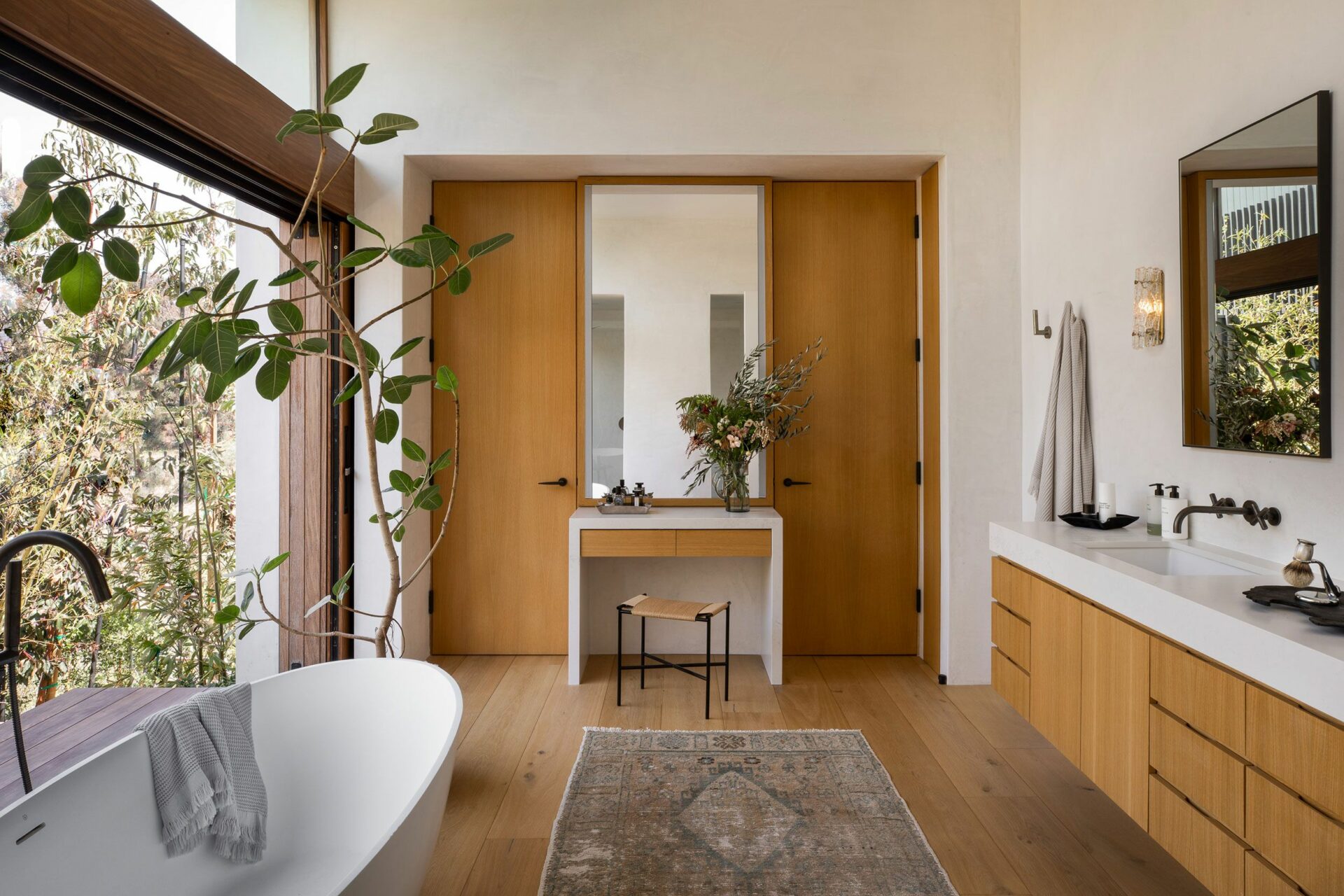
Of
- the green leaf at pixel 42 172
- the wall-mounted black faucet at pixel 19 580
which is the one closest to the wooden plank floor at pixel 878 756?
the wall-mounted black faucet at pixel 19 580

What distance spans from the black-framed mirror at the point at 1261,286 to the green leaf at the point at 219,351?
113 inches

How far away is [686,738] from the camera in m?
3.09

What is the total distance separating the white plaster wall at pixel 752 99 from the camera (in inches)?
145

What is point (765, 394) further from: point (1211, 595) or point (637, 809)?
point (1211, 595)

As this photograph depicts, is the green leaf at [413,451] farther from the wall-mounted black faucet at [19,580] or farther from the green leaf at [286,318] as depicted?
the wall-mounted black faucet at [19,580]

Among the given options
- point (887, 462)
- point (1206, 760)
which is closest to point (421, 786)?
point (1206, 760)

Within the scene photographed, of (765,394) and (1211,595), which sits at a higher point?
(765,394)

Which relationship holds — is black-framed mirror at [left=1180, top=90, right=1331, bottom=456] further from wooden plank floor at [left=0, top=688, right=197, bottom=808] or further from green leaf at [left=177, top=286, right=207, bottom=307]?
wooden plank floor at [left=0, top=688, right=197, bottom=808]

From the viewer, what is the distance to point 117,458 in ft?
7.32

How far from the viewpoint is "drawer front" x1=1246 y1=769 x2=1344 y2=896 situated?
135 centimetres

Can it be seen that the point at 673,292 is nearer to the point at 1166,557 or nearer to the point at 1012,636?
the point at 1012,636

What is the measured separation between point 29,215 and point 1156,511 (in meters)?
3.22

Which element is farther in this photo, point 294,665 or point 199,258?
point 294,665

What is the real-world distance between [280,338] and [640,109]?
215 centimetres
